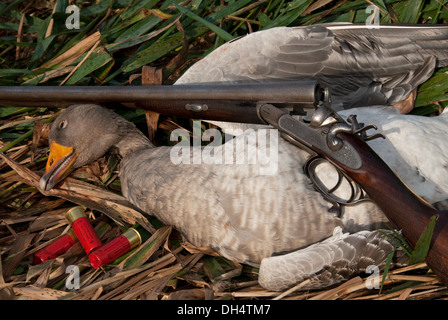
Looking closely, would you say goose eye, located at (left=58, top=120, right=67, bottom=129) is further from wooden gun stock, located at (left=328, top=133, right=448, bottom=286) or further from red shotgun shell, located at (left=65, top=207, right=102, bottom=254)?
wooden gun stock, located at (left=328, top=133, right=448, bottom=286)

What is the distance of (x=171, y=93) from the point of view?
302 centimetres

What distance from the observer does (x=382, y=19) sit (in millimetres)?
3598

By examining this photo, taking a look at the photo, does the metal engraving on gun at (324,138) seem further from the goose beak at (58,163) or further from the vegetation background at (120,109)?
the goose beak at (58,163)

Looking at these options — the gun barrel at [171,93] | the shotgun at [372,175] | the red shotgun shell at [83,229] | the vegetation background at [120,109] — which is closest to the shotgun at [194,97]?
the gun barrel at [171,93]

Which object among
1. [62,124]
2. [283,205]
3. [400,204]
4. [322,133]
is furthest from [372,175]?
[62,124]

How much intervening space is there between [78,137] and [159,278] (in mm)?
1061

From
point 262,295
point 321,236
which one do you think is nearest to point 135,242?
point 262,295

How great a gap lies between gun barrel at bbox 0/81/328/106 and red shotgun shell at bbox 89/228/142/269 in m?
0.78

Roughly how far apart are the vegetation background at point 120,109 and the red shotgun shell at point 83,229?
3.9 inches

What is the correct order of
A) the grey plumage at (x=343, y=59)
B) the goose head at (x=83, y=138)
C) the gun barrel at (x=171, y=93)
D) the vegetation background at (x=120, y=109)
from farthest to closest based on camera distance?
A: 1. the goose head at (x=83, y=138)
2. the grey plumage at (x=343, y=59)
3. the vegetation background at (x=120, y=109)
4. the gun barrel at (x=171, y=93)

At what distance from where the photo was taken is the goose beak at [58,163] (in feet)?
10.7

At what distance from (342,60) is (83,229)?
70.2 inches

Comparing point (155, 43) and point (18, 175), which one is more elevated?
point (155, 43)

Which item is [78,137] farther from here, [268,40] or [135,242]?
[268,40]
